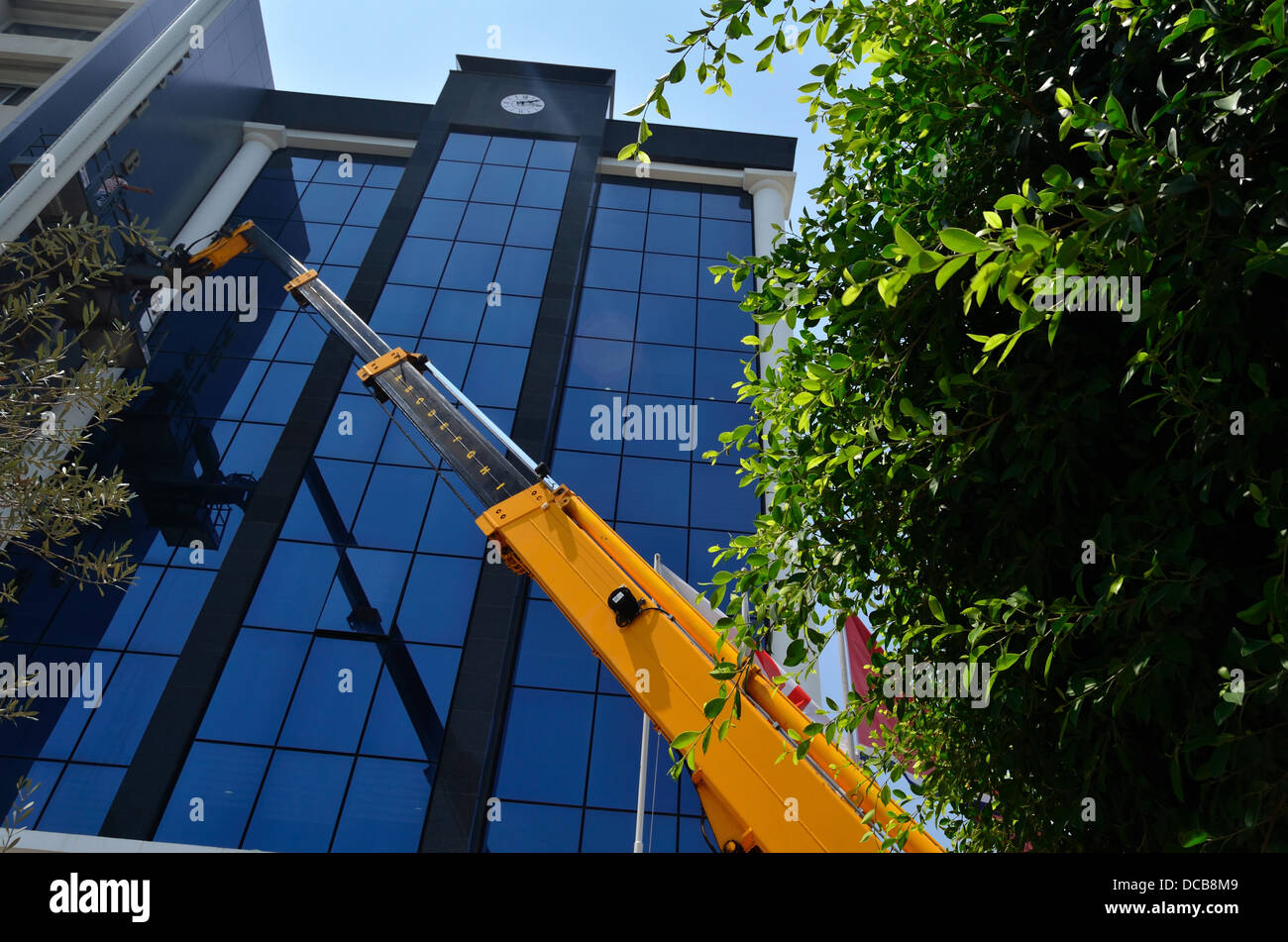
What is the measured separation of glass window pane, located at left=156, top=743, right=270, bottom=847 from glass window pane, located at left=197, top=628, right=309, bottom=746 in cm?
28

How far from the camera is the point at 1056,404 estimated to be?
3.27 metres

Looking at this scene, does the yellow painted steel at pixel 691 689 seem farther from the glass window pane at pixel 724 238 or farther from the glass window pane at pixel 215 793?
the glass window pane at pixel 724 238

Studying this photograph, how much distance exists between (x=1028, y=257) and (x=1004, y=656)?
1525 millimetres

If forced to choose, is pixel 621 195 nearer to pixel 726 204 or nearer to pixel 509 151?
pixel 726 204

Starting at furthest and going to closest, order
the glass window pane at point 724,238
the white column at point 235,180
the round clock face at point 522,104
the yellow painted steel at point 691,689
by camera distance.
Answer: the round clock face at point 522,104 < the glass window pane at point 724,238 < the white column at point 235,180 < the yellow painted steel at point 691,689

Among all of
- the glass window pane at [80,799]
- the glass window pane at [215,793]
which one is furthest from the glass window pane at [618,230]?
the glass window pane at [80,799]

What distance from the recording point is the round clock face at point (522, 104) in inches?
1045

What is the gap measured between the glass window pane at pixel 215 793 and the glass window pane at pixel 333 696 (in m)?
0.69

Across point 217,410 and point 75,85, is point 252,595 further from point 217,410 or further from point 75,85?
point 75,85

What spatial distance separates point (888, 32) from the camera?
4.02 meters

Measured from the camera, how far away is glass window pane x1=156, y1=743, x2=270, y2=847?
13117 millimetres

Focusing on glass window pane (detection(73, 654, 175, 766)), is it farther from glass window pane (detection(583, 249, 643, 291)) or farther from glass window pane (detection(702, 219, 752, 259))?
glass window pane (detection(702, 219, 752, 259))

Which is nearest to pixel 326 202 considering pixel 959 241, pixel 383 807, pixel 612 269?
pixel 612 269

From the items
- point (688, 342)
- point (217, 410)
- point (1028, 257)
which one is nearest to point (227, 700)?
point (217, 410)
